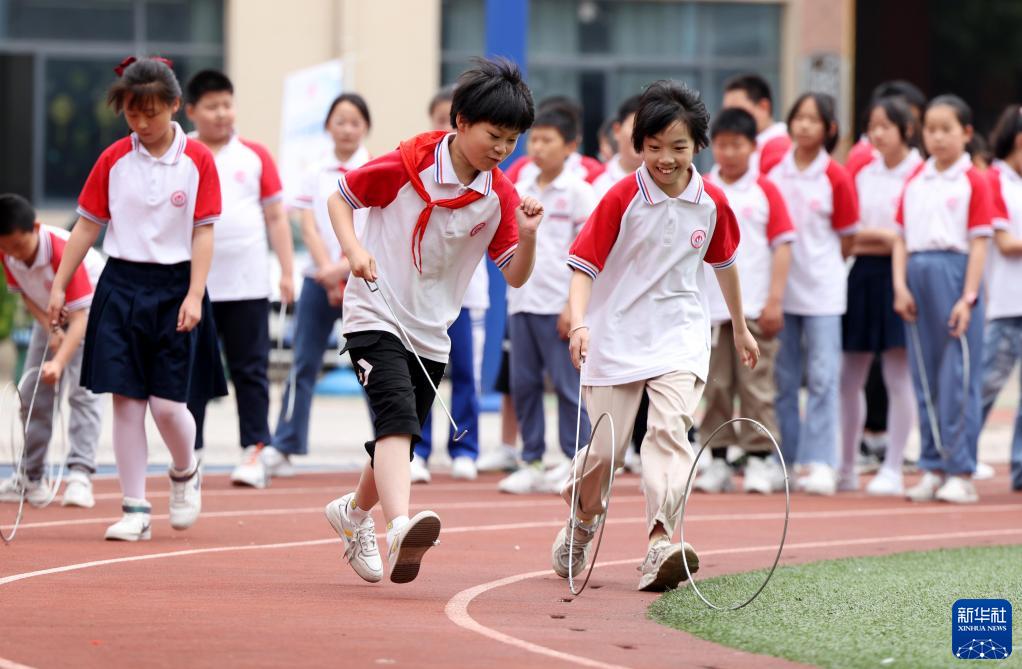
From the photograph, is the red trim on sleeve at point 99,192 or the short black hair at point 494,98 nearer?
the short black hair at point 494,98

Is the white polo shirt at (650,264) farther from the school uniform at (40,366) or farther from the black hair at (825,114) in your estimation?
the black hair at (825,114)

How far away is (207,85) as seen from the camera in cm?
1011

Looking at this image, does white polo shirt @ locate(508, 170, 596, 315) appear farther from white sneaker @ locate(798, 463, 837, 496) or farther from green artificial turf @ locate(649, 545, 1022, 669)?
green artificial turf @ locate(649, 545, 1022, 669)

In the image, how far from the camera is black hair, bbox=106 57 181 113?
7.76m

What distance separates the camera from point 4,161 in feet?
81.9

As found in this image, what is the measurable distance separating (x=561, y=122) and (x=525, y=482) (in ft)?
7.03

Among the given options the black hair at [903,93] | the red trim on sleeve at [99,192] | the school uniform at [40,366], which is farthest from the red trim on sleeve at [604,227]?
the black hair at [903,93]

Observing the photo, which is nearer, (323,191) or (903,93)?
(323,191)

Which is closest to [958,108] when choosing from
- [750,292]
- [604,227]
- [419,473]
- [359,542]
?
[750,292]

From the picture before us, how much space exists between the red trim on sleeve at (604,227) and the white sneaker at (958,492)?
4.11 m

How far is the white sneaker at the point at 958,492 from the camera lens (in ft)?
34.2

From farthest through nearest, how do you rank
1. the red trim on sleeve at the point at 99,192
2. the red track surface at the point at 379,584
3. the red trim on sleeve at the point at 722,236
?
the red trim on sleeve at the point at 99,192, the red trim on sleeve at the point at 722,236, the red track surface at the point at 379,584

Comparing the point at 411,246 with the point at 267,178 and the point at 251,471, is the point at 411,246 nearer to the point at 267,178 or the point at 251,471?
the point at 267,178

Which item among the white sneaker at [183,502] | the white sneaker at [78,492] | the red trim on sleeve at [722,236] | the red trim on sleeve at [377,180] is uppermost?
the red trim on sleeve at [377,180]
